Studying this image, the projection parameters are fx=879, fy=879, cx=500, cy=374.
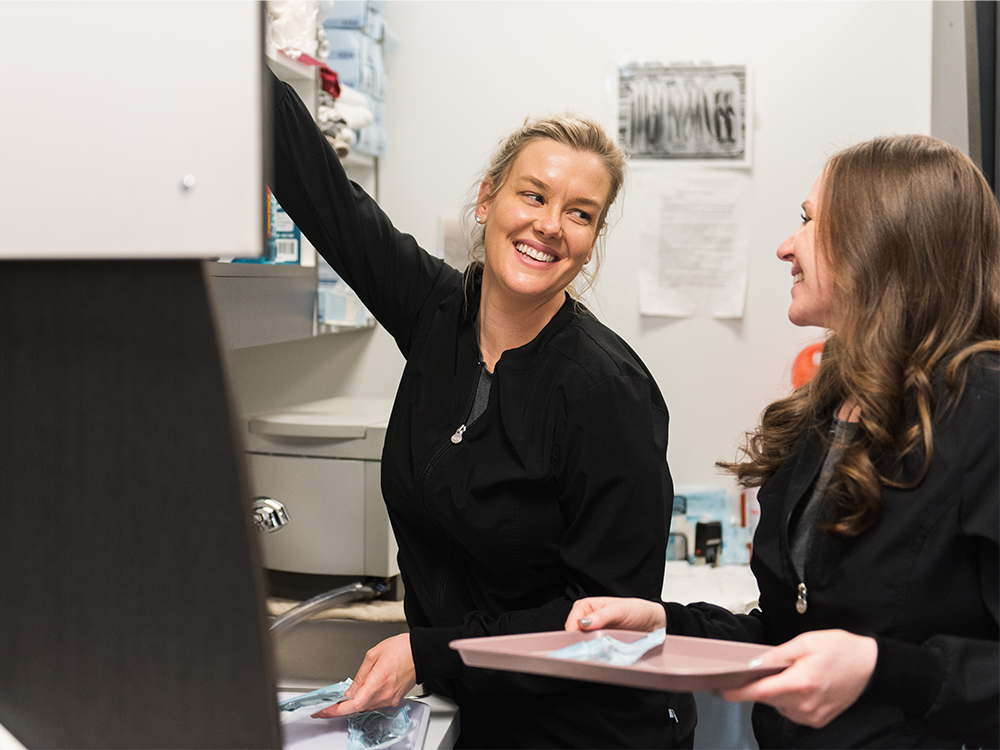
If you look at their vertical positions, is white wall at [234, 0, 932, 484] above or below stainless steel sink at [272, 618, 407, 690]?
above

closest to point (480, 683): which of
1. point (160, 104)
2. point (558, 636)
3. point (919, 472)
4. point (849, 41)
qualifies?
point (558, 636)

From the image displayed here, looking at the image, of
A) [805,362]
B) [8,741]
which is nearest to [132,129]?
[8,741]

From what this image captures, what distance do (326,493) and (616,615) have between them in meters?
1.17

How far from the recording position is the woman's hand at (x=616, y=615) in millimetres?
1003

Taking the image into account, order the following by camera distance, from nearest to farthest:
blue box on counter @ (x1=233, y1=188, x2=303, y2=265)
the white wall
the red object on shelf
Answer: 1. the red object on shelf
2. blue box on counter @ (x1=233, y1=188, x2=303, y2=265)
3. the white wall

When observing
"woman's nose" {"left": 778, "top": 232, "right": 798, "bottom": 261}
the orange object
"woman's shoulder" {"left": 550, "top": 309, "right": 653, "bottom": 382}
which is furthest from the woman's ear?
the orange object

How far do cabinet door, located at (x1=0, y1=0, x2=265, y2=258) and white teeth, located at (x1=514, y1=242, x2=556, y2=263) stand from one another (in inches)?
33.9

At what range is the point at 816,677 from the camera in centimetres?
81

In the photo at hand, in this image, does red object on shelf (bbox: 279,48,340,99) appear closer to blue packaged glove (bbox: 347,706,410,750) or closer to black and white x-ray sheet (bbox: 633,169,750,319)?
black and white x-ray sheet (bbox: 633,169,750,319)

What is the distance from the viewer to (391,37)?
2.56 m

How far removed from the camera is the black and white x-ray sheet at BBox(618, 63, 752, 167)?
2494 mm

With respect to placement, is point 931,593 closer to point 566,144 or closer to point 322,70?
point 566,144

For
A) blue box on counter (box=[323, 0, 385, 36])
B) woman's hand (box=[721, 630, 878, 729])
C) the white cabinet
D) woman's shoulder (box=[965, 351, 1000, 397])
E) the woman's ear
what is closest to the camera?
woman's hand (box=[721, 630, 878, 729])

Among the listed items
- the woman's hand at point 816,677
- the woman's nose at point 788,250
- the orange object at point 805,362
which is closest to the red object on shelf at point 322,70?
the woman's nose at point 788,250
